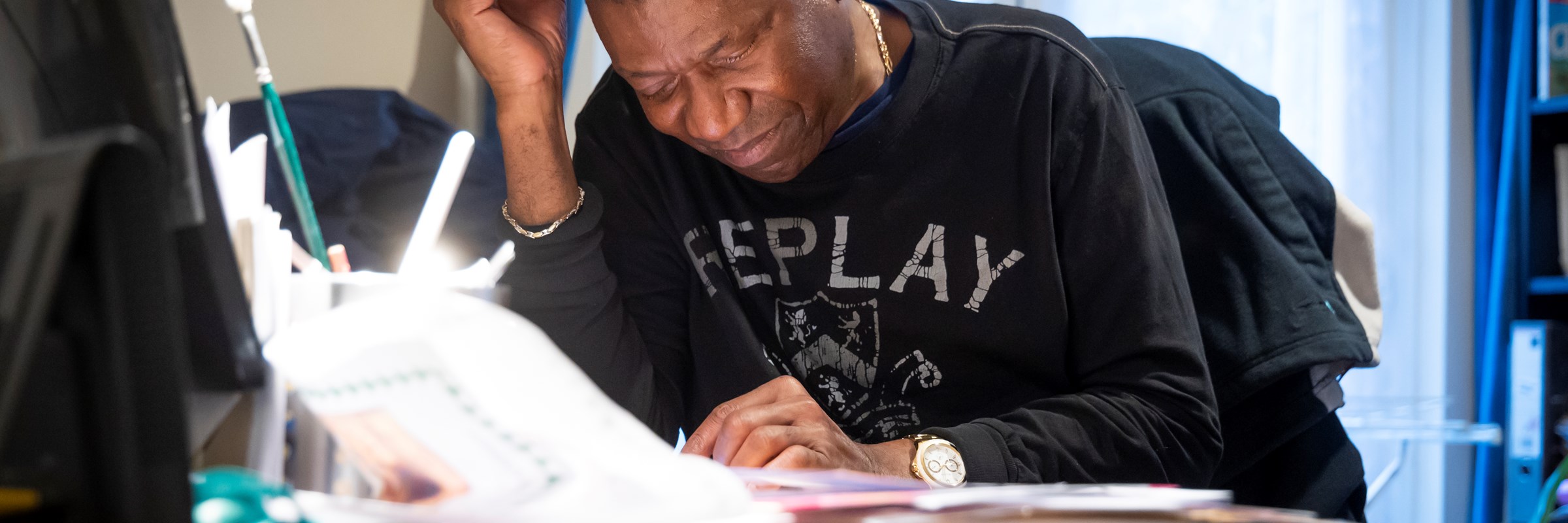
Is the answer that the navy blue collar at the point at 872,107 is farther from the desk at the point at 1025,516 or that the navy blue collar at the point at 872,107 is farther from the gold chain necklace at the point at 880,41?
the desk at the point at 1025,516

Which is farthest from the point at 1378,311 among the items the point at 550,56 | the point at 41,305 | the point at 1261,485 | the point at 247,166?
the point at 41,305

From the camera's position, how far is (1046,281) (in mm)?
938

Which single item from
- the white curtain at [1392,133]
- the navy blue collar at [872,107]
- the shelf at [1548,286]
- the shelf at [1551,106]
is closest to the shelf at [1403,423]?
the white curtain at [1392,133]

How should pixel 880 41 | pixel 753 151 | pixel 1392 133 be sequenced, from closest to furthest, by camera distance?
pixel 753 151
pixel 880 41
pixel 1392 133

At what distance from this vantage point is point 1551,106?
205cm

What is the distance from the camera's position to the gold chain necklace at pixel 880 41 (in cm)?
104

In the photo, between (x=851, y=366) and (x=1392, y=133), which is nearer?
(x=851, y=366)

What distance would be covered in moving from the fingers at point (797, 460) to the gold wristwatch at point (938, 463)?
92mm

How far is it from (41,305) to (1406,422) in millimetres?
1783

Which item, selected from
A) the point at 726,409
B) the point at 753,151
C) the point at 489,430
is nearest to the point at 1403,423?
the point at 753,151

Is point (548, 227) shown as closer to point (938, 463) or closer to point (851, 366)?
point (851, 366)

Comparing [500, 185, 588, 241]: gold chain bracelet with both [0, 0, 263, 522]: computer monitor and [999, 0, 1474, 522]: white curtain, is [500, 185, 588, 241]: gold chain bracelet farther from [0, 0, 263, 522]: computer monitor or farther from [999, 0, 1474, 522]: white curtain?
[999, 0, 1474, 522]: white curtain

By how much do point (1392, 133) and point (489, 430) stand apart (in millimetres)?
2336

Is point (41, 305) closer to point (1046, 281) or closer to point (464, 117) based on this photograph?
point (1046, 281)
